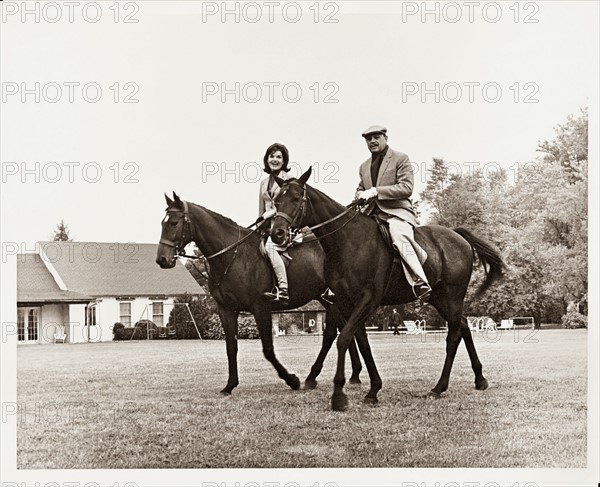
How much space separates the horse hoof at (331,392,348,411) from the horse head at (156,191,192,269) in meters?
2.15

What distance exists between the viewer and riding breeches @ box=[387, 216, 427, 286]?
763 centimetres

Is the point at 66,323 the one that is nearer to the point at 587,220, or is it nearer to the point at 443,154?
the point at 443,154

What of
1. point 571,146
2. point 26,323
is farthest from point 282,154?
point 26,323

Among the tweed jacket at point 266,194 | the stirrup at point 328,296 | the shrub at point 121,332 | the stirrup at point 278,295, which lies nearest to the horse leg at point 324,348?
the stirrup at point 328,296

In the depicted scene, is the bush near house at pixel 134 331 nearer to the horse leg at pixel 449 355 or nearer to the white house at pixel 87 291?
the white house at pixel 87 291

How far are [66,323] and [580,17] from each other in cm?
668

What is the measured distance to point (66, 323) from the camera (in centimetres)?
780

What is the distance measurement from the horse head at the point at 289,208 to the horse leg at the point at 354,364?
1633 mm

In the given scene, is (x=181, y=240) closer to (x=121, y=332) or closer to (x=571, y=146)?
(x=121, y=332)

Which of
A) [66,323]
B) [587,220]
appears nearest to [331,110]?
[587,220]

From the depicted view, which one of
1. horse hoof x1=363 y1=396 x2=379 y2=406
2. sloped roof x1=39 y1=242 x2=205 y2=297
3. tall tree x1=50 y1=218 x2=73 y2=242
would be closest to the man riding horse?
horse hoof x1=363 y1=396 x2=379 y2=406

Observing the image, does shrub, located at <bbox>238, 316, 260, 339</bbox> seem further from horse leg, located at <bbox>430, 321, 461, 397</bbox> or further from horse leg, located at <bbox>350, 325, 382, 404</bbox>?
horse leg, located at <bbox>430, 321, 461, 397</bbox>

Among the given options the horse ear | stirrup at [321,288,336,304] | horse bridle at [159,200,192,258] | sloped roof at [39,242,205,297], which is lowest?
stirrup at [321,288,336,304]

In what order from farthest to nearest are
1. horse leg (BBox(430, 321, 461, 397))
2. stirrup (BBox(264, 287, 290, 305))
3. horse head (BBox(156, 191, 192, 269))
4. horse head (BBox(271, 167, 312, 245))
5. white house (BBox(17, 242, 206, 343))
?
stirrup (BBox(264, 287, 290, 305)) → horse leg (BBox(430, 321, 461, 397)) → white house (BBox(17, 242, 206, 343)) → horse head (BBox(156, 191, 192, 269)) → horse head (BBox(271, 167, 312, 245))
